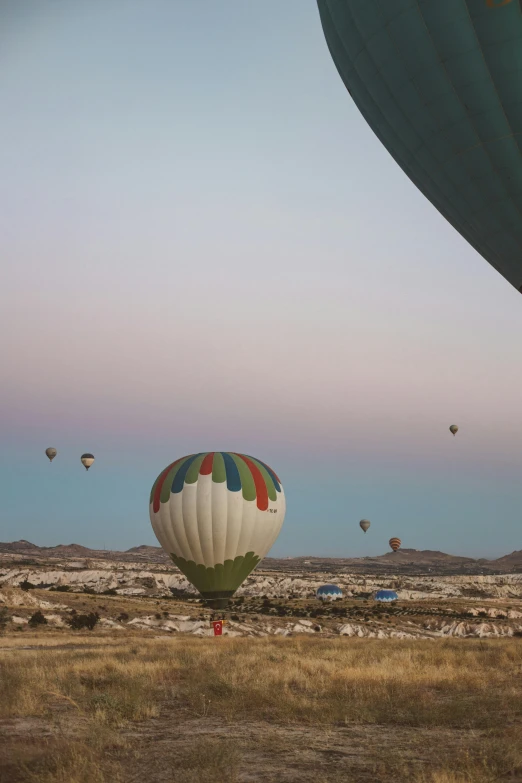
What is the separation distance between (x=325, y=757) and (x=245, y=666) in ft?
31.4

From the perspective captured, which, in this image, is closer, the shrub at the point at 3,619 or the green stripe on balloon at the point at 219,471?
the green stripe on balloon at the point at 219,471

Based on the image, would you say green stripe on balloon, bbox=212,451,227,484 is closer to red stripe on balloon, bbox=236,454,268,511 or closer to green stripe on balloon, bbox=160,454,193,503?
red stripe on balloon, bbox=236,454,268,511

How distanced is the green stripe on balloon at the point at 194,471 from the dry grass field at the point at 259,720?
47.7 feet

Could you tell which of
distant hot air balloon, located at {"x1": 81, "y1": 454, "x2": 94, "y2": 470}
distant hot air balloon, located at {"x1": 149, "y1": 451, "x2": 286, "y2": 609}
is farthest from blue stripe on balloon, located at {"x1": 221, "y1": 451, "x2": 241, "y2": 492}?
distant hot air balloon, located at {"x1": 81, "y1": 454, "x2": 94, "y2": 470}

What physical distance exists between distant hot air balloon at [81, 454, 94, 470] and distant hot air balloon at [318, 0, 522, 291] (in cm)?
7656

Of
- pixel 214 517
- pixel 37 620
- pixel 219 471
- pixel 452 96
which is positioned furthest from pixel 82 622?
pixel 452 96

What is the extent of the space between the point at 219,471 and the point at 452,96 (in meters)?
22.4

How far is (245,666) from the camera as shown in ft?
62.4

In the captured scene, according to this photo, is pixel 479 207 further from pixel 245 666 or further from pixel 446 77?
pixel 245 666

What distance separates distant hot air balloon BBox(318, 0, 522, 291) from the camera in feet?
60.0

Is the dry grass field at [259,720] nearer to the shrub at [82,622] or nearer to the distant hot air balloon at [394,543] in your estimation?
the shrub at [82,622]

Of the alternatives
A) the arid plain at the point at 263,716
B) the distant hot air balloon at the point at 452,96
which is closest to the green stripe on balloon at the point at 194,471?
the arid plain at the point at 263,716

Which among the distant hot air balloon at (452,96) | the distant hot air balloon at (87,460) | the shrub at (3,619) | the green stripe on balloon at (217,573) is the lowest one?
the shrub at (3,619)

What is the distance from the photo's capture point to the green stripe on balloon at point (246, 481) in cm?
3553
